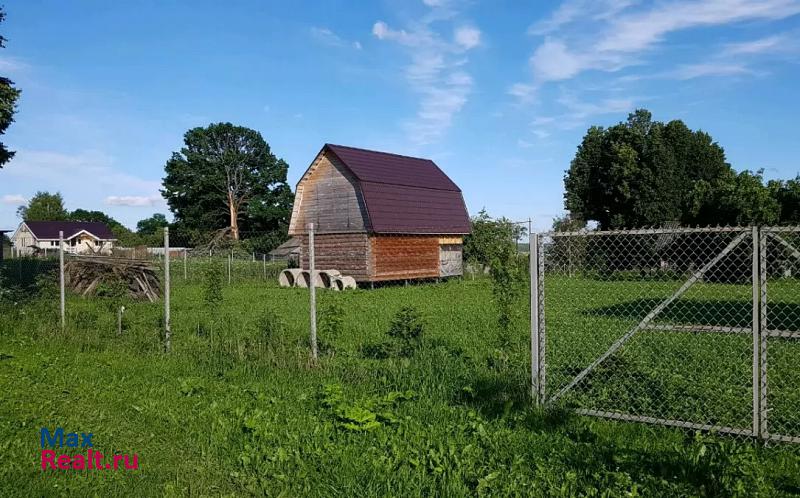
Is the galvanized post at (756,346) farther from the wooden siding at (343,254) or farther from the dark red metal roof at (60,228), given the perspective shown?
the dark red metal roof at (60,228)

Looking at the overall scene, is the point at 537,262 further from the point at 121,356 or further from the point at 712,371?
the point at 121,356

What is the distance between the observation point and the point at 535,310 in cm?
548

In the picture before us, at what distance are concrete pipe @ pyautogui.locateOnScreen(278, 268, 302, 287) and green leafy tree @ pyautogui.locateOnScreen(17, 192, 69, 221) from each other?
250 ft

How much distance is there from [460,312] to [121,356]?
313 inches

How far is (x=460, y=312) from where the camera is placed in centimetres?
1409

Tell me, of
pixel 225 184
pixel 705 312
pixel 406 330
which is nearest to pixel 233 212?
pixel 225 184

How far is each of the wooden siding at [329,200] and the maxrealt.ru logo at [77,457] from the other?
1937cm

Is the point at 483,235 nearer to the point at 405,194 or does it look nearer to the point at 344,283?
the point at 405,194

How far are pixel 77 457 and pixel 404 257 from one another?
21503mm

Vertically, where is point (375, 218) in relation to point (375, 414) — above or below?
above

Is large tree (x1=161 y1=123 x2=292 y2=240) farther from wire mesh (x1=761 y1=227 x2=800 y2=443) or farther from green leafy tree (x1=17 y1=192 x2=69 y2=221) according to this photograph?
wire mesh (x1=761 y1=227 x2=800 y2=443)

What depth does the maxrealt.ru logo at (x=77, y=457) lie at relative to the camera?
14.5 ft

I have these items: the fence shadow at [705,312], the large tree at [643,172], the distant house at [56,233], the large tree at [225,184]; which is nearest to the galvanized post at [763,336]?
the fence shadow at [705,312]

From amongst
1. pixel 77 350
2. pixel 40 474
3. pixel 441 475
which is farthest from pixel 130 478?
pixel 77 350
